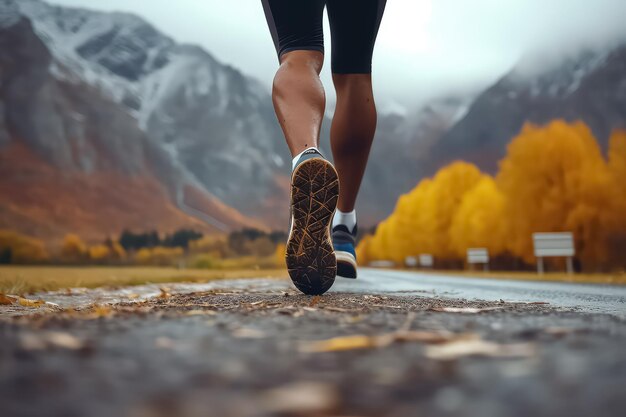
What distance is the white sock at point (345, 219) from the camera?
2.86 meters

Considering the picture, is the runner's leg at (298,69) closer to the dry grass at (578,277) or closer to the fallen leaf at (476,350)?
the fallen leaf at (476,350)

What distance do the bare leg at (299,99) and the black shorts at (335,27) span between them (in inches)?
3.0

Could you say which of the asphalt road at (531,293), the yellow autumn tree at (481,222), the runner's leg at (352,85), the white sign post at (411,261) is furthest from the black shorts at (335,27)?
the white sign post at (411,261)

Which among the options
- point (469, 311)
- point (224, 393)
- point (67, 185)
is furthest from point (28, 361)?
point (67, 185)

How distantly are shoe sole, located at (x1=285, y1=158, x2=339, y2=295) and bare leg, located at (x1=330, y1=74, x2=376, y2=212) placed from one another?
0.97 metres

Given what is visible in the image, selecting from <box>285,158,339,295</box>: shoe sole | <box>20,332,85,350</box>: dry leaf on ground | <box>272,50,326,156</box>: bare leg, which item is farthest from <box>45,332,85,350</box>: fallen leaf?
<box>272,50,326,156</box>: bare leg

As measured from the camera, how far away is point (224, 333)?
2.64 feet

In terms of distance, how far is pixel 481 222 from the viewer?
90.7ft

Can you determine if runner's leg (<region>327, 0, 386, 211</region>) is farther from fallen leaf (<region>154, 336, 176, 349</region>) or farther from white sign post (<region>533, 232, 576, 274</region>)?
white sign post (<region>533, 232, 576, 274</region>)

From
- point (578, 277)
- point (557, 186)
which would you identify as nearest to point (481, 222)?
point (557, 186)

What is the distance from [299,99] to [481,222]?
27047mm

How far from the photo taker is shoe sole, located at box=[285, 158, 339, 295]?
178cm

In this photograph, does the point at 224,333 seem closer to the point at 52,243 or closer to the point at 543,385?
the point at 543,385

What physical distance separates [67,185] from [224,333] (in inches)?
4321
